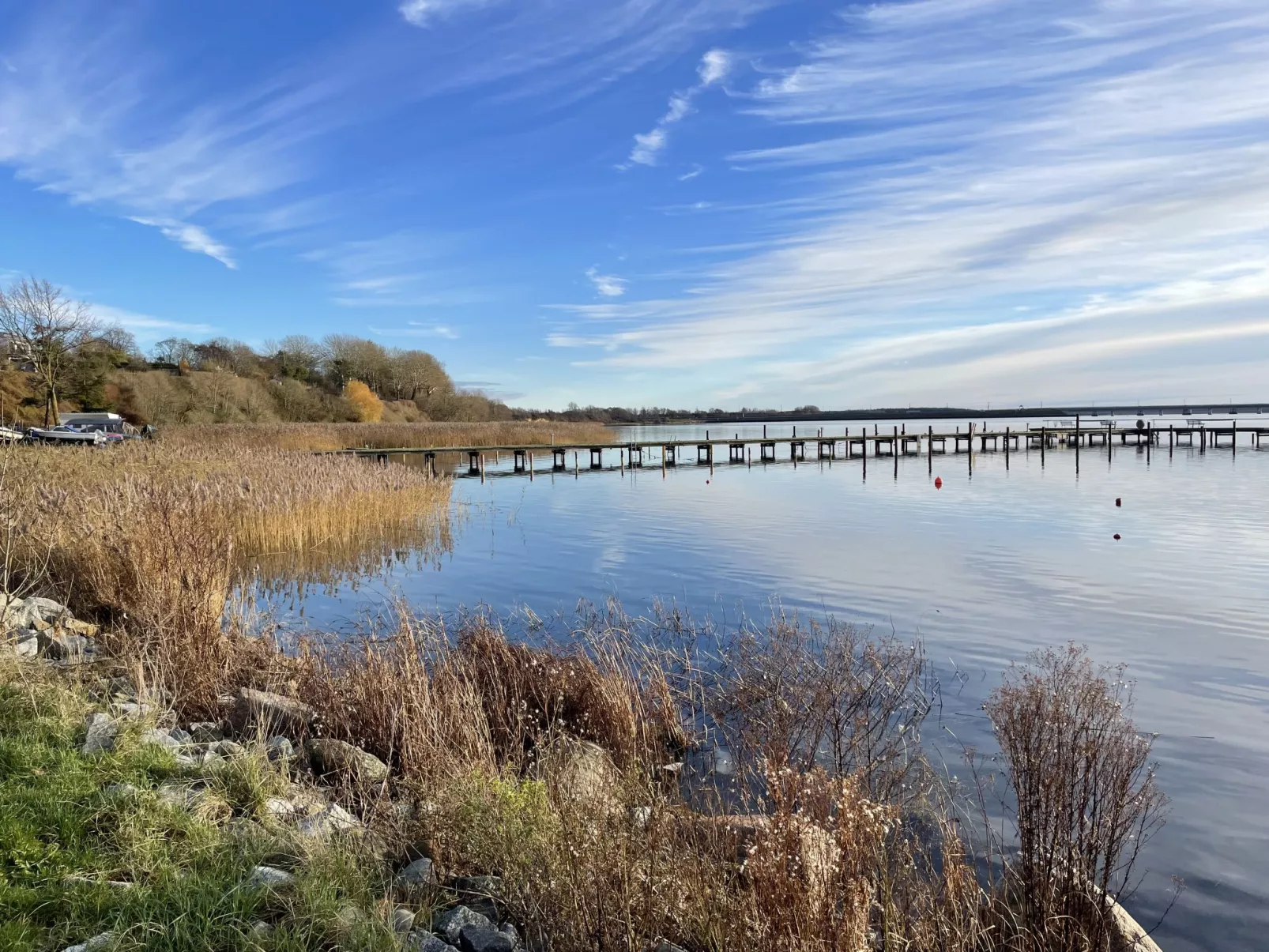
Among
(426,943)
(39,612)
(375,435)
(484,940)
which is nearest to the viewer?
(426,943)

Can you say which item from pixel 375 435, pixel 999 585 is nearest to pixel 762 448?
pixel 375 435

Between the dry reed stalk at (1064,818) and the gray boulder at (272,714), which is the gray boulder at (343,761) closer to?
the gray boulder at (272,714)

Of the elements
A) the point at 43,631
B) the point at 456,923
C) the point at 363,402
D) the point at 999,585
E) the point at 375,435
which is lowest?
the point at 999,585

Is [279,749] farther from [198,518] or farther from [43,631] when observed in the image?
[198,518]

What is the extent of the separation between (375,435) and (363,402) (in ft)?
76.1

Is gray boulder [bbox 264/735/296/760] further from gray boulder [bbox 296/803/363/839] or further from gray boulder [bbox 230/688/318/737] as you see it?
gray boulder [bbox 296/803/363/839]

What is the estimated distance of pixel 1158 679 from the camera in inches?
355

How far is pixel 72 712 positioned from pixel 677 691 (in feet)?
15.8

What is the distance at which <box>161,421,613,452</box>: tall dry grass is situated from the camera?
36750mm

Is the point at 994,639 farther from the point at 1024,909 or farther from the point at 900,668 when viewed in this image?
the point at 1024,909

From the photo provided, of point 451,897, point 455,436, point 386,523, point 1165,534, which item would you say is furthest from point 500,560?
point 455,436

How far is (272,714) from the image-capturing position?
5969 millimetres

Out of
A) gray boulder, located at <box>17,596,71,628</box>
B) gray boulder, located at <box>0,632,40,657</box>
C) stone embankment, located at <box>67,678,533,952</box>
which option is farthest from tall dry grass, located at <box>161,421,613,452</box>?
stone embankment, located at <box>67,678,533,952</box>

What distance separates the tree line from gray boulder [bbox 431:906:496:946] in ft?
151
